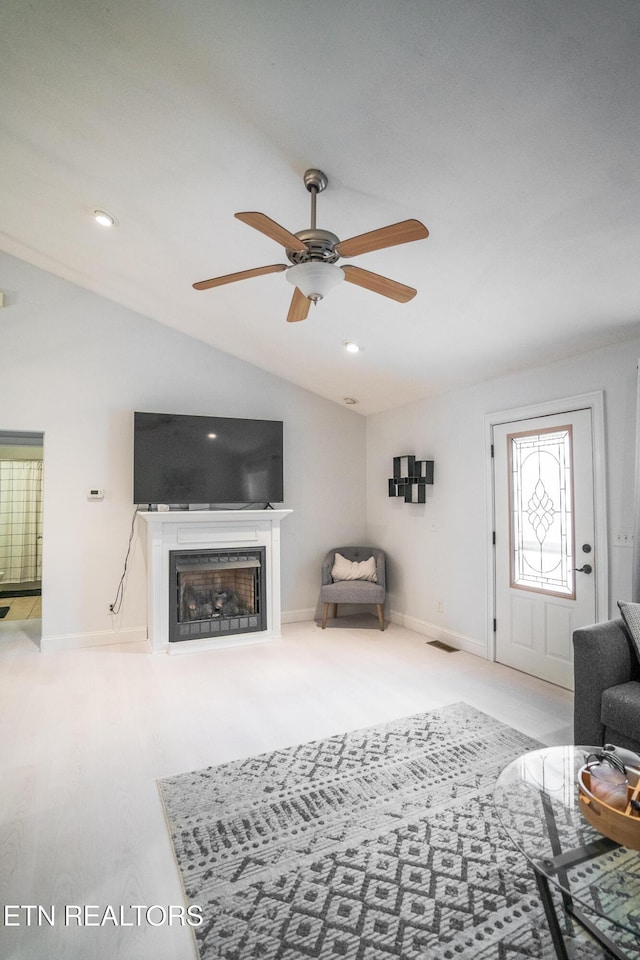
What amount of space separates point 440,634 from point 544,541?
1556 mm

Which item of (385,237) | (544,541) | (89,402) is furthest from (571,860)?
(89,402)

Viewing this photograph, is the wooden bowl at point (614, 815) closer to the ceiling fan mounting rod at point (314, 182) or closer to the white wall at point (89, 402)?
the ceiling fan mounting rod at point (314, 182)

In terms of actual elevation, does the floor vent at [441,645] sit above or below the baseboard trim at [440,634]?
below

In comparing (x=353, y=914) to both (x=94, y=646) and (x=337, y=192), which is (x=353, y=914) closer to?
(x=337, y=192)

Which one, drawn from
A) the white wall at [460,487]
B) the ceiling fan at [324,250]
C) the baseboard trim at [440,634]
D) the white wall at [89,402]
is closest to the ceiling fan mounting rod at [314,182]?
the ceiling fan at [324,250]

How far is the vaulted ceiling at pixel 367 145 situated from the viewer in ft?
5.50

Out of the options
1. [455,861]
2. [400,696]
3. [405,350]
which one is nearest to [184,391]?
[405,350]

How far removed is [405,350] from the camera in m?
4.05

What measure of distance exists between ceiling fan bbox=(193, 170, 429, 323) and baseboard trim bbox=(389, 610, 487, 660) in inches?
125

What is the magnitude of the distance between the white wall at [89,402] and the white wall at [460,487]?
1.78 metres

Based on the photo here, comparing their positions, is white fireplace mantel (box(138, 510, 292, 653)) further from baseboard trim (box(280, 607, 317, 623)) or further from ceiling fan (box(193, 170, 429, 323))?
ceiling fan (box(193, 170, 429, 323))

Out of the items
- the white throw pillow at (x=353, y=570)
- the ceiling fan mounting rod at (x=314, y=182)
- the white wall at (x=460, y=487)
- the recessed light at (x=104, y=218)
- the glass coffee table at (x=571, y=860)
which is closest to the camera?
the glass coffee table at (x=571, y=860)

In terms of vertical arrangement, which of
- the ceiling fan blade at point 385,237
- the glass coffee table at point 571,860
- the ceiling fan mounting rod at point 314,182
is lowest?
the glass coffee table at point 571,860

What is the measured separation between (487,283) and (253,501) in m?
3.05
